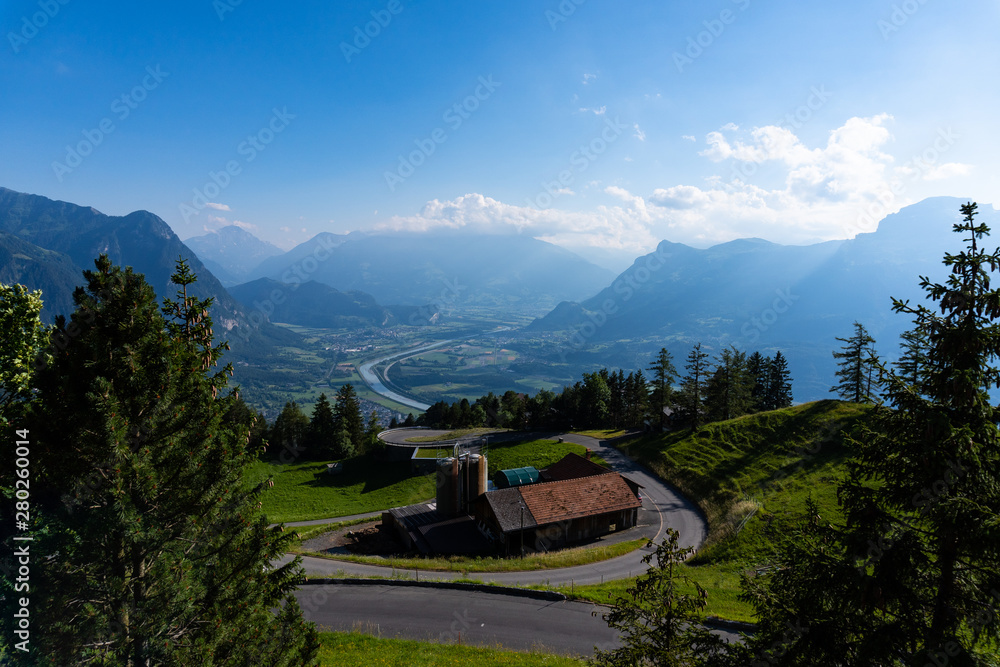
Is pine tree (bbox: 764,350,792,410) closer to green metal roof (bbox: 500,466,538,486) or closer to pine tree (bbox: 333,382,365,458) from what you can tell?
green metal roof (bbox: 500,466,538,486)

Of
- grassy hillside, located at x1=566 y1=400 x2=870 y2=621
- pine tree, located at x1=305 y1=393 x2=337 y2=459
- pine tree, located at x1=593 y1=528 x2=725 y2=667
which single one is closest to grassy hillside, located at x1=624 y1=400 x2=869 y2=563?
grassy hillside, located at x1=566 y1=400 x2=870 y2=621

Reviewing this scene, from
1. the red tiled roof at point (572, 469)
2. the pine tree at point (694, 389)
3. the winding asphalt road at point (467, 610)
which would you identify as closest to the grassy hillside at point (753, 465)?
the pine tree at point (694, 389)

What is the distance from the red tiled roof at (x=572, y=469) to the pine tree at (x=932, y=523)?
39.7 meters

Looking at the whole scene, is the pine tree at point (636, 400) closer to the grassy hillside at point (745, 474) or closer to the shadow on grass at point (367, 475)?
the grassy hillside at point (745, 474)

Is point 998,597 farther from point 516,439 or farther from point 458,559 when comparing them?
point 516,439

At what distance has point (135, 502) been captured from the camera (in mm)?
8031

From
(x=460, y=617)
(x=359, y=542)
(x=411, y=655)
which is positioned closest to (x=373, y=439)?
(x=359, y=542)

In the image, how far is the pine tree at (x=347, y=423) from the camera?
2855 inches

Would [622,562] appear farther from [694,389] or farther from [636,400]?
[636,400]

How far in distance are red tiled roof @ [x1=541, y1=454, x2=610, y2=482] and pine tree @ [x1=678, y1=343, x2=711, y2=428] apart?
20.2 m

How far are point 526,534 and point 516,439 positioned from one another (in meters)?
32.2

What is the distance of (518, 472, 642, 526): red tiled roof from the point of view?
39156 millimetres

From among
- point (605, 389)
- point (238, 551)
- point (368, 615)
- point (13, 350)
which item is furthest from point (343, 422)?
point (238, 551)

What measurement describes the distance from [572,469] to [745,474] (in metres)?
18.5
